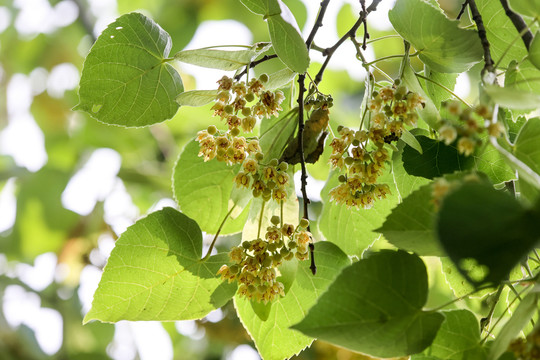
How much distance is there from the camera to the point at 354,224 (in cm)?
96

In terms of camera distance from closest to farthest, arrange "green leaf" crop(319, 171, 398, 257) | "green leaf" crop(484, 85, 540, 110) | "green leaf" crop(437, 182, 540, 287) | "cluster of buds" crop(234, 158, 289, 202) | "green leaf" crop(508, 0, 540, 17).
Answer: "green leaf" crop(437, 182, 540, 287), "green leaf" crop(484, 85, 540, 110), "green leaf" crop(508, 0, 540, 17), "cluster of buds" crop(234, 158, 289, 202), "green leaf" crop(319, 171, 398, 257)

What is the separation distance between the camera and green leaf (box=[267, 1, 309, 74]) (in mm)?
668

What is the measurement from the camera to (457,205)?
439mm

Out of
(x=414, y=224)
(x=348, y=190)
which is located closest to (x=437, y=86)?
(x=348, y=190)

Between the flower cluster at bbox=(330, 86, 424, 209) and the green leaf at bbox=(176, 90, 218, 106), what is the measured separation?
0.20 metres

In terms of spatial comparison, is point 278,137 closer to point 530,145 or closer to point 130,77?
point 130,77

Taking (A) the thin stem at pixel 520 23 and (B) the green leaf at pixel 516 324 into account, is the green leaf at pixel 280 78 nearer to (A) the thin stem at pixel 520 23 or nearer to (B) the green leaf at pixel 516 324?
(A) the thin stem at pixel 520 23

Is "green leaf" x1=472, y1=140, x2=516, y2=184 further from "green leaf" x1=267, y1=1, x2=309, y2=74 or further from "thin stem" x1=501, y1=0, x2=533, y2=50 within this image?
"green leaf" x1=267, y1=1, x2=309, y2=74

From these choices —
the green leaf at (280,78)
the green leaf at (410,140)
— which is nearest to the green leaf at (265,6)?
the green leaf at (280,78)

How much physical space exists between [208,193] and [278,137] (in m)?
0.20

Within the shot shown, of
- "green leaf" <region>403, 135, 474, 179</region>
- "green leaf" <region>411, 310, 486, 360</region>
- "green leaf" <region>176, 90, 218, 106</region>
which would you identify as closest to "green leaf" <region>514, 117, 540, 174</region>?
"green leaf" <region>403, 135, 474, 179</region>

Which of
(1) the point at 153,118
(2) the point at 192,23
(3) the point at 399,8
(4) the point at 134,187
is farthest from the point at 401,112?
(4) the point at 134,187

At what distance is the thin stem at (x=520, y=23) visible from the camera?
66 cm

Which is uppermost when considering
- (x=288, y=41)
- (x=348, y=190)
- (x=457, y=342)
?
(x=288, y=41)
